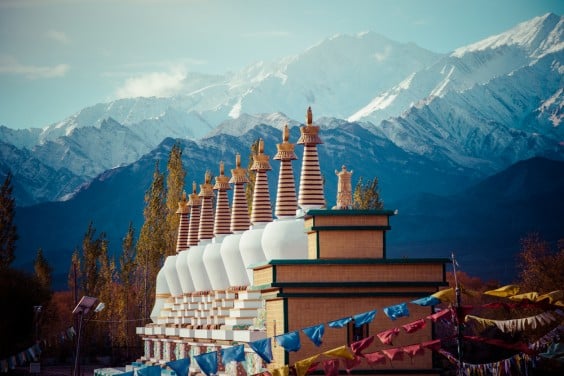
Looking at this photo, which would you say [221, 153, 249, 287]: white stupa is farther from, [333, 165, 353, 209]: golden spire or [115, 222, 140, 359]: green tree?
[115, 222, 140, 359]: green tree

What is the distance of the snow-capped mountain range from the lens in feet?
533

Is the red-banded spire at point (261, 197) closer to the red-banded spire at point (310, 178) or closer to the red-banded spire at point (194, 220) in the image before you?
the red-banded spire at point (310, 178)

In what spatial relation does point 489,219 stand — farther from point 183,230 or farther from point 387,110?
point 183,230

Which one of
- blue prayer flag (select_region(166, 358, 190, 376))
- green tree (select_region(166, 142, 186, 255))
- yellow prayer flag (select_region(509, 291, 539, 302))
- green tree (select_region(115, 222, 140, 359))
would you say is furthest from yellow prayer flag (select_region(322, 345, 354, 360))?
green tree (select_region(115, 222, 140, 359))

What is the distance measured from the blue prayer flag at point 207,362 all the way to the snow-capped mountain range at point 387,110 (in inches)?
5442

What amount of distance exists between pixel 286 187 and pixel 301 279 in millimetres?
6593

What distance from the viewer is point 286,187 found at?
110 feet

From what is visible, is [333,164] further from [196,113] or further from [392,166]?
[196,113]

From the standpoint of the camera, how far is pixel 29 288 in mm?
52125

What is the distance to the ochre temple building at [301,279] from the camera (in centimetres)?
2709

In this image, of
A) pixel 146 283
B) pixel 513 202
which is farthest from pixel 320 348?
pixel 513 202

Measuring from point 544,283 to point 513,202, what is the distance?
340ft

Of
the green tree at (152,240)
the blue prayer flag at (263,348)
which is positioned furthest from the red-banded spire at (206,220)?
the blue prayer flag at (263,348)

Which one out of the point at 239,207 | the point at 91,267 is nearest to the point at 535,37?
the point at 91,267
